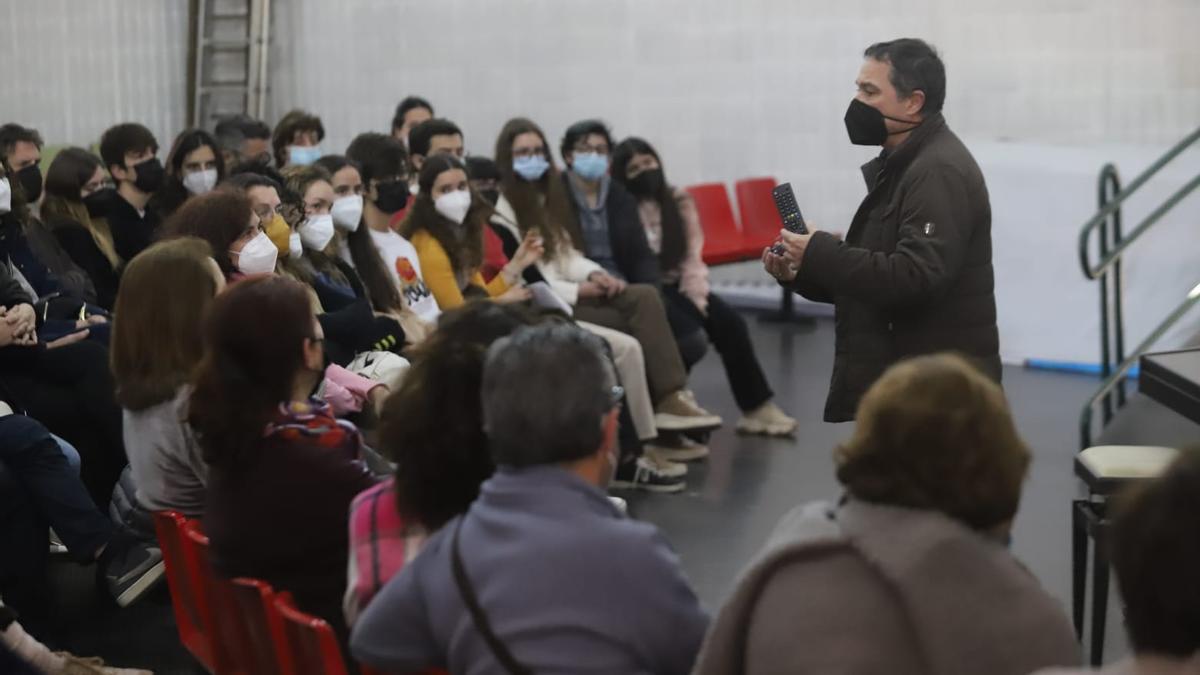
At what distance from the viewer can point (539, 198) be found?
6.21 metres

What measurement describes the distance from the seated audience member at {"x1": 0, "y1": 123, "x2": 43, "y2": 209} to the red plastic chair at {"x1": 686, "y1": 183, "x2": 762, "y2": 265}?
3874 millimetres

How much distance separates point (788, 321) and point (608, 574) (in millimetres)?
6838

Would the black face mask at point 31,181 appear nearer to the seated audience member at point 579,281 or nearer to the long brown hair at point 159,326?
the seated audience member at point 579,281

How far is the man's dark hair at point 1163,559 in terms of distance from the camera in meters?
1.61

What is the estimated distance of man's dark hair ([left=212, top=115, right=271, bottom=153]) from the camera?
7.79m

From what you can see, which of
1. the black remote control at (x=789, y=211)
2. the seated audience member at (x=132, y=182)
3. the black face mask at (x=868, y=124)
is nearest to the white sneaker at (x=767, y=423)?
the seated audience member at (x=132, y=182)

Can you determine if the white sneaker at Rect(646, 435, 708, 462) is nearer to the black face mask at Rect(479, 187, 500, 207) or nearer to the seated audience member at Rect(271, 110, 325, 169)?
the black face mask at Rect(479, 187, 500, 207)

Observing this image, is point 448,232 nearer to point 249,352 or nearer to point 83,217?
point 83,217

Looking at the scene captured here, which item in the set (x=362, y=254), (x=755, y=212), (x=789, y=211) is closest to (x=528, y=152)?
(x=362, y=254)

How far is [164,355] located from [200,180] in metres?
2.28

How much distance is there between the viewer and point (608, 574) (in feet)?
6.88

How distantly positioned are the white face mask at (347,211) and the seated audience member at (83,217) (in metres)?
0.81

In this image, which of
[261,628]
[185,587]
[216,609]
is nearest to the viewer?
[261,628]

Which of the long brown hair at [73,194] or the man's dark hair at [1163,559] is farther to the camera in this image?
the long brown hair at [73,194]
